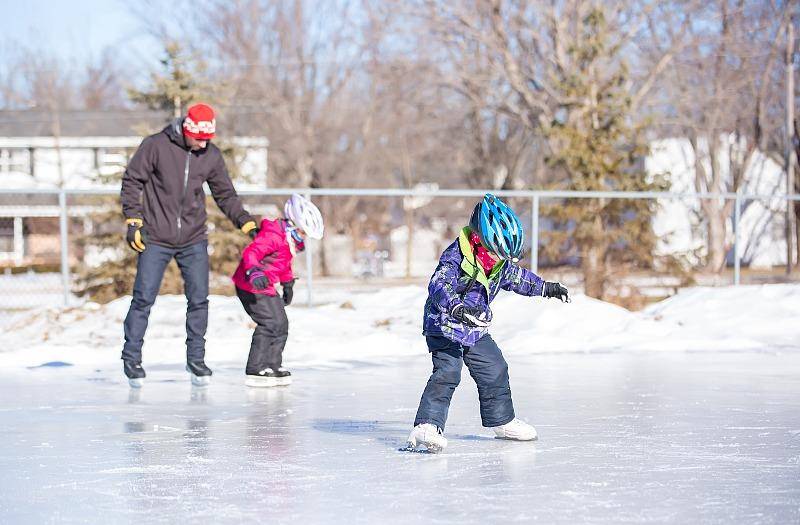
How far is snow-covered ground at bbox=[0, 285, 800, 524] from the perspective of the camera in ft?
12.0

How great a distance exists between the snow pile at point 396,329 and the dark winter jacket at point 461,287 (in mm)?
3646

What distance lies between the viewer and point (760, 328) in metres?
9.78

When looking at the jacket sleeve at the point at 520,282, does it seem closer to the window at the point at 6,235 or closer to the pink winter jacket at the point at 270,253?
the pink winter jacket at the point at 270,253

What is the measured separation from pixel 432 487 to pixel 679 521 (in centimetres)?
86

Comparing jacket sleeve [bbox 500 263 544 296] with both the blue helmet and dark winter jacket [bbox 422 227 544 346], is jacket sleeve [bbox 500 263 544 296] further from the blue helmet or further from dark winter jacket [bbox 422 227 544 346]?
the blue helmet

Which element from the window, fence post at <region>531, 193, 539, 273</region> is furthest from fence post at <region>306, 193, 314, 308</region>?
the window

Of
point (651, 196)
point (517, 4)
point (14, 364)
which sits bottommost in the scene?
point (14, 364)

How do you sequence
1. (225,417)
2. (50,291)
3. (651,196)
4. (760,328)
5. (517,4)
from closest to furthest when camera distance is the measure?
(225,417) → (760,328) → (50,291) → (651,196) → (517,4)

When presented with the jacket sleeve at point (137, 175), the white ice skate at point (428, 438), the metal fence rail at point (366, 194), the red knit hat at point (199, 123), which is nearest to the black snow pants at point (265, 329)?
the jacket sleeve at point (137, 175)

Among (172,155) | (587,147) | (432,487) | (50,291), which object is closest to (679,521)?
(432,487)

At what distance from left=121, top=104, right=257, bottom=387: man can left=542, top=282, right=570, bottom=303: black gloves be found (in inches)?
100

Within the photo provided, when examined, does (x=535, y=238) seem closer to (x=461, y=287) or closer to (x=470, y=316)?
(x=461, y=287)

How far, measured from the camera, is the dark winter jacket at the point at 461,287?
14.8 ft

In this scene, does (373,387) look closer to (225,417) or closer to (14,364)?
(225,417)
